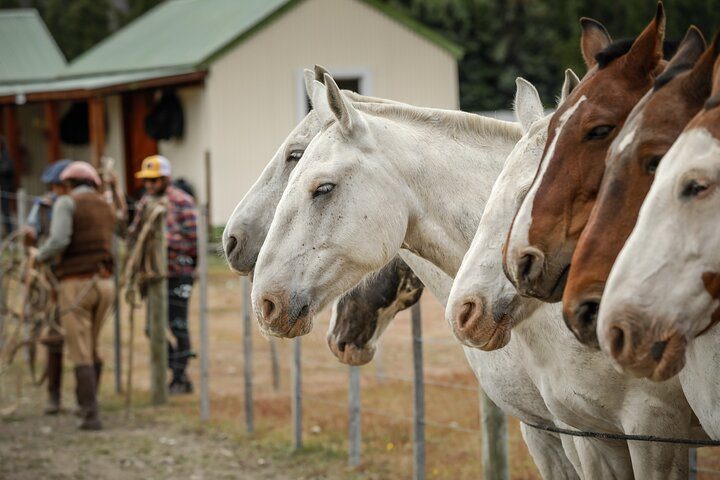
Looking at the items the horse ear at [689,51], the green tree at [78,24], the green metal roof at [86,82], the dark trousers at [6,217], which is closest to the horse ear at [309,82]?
the horse ear at [689,51]

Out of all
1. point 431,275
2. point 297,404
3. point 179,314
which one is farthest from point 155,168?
point 431,275

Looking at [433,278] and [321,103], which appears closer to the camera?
[321,103]

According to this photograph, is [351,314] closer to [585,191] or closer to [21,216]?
[585,191]

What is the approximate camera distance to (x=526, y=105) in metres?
3.81

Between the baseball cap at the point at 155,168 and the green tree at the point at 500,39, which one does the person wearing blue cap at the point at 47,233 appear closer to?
the baseball cap at the point at 155,168

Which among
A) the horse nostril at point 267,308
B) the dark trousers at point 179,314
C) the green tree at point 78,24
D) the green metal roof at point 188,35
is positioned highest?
the green tree at point 78,24

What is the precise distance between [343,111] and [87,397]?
5888mm

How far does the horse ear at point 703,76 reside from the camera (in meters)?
2.61

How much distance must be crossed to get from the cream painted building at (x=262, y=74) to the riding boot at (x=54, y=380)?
443 inches

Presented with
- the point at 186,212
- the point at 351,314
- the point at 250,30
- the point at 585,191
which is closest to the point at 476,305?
the point at 585,191

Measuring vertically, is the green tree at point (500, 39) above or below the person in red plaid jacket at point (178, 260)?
above

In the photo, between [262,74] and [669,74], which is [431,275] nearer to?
[669,74]

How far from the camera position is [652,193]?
7.95 ft

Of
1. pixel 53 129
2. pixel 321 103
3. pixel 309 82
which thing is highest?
pixel 53 129
